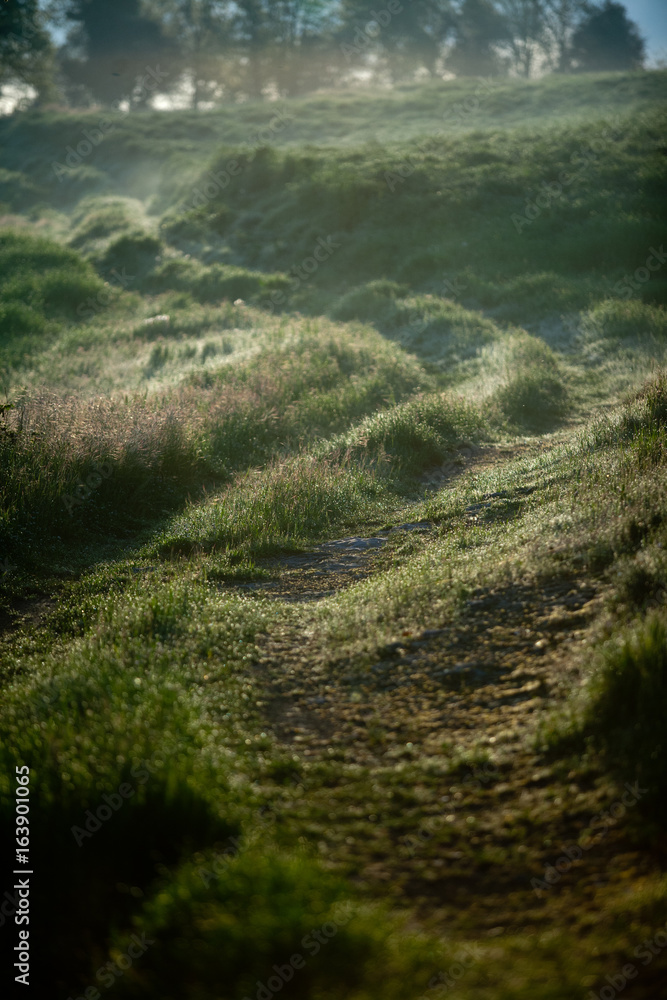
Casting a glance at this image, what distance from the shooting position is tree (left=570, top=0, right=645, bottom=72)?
61906mm

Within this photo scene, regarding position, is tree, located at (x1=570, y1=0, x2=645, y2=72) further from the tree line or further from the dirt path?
the dirt path

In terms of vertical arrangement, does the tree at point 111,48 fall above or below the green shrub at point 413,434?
above

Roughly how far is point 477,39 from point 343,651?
7337cm

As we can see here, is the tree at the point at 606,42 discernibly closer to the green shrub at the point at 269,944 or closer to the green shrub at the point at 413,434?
the green shrub at the point at 413,434

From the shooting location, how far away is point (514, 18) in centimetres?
6191

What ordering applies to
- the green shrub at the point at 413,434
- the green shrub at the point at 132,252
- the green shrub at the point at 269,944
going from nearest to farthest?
the green shrub at the point at 269,944 < the green shrub at the point at 413,434 < the green shrub at the point at 132,252

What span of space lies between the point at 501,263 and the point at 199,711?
19522 mm

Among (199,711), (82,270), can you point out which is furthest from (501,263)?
(199,711)

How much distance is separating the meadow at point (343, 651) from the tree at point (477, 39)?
57278 millimetres

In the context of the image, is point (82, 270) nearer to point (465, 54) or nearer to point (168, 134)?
point (168, 134)

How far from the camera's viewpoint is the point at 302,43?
6156 cm

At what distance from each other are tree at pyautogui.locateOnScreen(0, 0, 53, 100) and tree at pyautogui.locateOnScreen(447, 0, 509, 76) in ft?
119

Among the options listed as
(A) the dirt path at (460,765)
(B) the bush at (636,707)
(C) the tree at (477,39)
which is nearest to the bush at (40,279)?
(A) the dirt path at (460,765)

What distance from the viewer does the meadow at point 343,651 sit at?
9.12 ft
